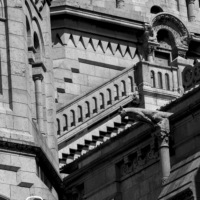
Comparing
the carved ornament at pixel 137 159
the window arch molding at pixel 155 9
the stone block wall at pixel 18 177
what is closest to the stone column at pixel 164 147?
the carved ornament at pixel 137 159

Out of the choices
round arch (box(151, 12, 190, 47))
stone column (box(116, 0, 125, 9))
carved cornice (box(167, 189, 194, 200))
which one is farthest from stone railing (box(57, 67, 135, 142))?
carved cornice (box(167, 189, 194, 200))

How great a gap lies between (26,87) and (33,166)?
266 cm

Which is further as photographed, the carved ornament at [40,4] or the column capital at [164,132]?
the carved ornament at [40,4]

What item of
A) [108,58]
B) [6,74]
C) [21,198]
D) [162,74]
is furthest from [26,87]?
[108,58]

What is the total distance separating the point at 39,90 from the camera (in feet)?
170

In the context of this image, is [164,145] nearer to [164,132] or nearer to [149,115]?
[164,132]

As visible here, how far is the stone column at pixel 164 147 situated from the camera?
4866 centimetres

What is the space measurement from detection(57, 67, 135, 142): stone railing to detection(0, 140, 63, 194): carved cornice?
203 inches

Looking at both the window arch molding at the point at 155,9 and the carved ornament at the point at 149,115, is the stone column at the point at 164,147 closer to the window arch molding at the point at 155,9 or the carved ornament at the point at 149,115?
the carved ornament at the point at 149,115

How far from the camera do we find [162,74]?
60.2 meters

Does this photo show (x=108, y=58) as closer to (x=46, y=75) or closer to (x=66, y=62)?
(x=66, y=62)

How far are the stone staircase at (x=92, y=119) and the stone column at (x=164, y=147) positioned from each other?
6.61m

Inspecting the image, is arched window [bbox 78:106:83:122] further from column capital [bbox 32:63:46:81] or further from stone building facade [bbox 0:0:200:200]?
column capital [bbox 32:63:46:81]

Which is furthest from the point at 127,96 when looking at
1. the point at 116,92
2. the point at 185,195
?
the point at 185,195
